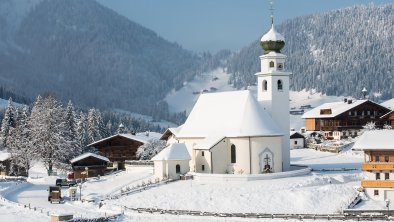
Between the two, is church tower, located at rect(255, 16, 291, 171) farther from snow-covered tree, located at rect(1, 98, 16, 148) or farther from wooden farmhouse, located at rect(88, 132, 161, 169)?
snow-covered tree, located at rect(1, 98, 16, 148)

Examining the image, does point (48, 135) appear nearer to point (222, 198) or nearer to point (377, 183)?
point (222, 198)

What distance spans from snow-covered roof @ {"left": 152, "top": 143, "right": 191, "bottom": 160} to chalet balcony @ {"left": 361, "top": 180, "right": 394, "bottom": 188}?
1819 centimetres

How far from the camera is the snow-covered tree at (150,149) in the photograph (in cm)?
8994

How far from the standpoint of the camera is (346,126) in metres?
121

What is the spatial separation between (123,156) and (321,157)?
27176mm

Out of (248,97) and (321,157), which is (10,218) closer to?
(248,97)

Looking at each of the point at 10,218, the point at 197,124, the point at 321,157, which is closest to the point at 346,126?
the point at 321,157

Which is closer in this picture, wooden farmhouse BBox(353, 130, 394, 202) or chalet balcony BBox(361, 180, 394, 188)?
wooden farmhouse BBox(353, 130, 394, 202)

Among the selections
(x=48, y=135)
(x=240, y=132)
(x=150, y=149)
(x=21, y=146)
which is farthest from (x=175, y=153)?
(x=21, y=146)

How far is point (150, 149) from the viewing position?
298 ft

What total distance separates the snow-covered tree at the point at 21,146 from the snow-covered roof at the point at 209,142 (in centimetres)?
2806

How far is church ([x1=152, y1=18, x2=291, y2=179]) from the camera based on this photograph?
6644 centimetres

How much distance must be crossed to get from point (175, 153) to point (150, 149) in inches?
911

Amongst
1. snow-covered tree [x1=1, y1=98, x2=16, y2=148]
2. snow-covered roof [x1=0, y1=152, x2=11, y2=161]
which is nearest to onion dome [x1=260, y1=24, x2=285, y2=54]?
snow-covered roof [x1=0, y1=152, x2=11, y2=161]
